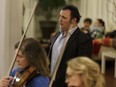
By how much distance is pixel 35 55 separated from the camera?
6.33ft

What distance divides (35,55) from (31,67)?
79 millimetres

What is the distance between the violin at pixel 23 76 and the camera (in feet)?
6.06

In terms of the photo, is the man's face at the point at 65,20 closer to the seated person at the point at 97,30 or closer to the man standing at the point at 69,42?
the man standing at the point at 69,42

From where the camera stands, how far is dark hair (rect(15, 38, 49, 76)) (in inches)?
75.3

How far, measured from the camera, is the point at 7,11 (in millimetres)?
3426

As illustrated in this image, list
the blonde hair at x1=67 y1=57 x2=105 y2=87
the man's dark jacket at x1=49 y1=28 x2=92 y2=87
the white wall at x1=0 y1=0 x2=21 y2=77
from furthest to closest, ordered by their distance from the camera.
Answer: the white wall at x1=0 y1=0 x2=21 y2=77 < the man's dark jacket at x1=49 y1=28 x2=92 y2=87 < the blonde hair at x1=67 y1=57 x2=105 y2=87

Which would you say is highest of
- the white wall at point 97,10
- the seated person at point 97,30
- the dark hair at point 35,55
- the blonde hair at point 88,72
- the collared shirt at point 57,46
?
the blonde hair at point 88,72

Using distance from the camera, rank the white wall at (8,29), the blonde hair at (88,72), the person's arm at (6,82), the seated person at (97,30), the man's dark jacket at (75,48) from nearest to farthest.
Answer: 1. the blonde hair at (88,72)
2. the person's arm at (6,82)
3. the man's dark jacket at (75,48)
4. the white wall at (8,29)
5. the seated person at (97,30)

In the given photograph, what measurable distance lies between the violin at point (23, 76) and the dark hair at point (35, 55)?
0.03m

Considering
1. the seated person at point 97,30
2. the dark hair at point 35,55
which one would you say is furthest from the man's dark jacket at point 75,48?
the seated person at point 97,30

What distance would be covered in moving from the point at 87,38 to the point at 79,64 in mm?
1275

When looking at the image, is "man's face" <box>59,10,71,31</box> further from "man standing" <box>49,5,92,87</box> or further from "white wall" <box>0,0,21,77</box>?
"white wall" <box>0,0,21,77</box>

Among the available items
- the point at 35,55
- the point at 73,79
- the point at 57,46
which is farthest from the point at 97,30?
the point at 73,79

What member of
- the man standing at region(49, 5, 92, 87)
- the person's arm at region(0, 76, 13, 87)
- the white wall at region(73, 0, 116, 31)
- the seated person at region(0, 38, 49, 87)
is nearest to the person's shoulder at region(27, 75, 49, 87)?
the seated person at region(0, 38, 49, 87)
